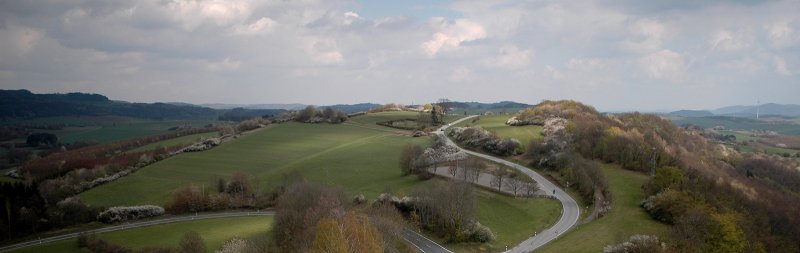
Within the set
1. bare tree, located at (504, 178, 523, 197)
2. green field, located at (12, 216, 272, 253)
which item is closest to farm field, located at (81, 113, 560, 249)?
bare tree, located at (504, 178, 523, 197)

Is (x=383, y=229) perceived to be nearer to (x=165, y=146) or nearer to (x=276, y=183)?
(x=276, y=183)

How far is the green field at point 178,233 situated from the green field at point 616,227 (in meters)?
39.0

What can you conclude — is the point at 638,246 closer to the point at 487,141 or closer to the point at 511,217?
the point at 511,217

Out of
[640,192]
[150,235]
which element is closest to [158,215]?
[150,235]

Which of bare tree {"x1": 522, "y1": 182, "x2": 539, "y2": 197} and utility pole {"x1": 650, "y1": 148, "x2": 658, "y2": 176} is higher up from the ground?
utility pole {"x1": 650, "y1": 148, "x2": 658, "y2": 176}

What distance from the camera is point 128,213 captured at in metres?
80.7

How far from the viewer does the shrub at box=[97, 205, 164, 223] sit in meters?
79.8

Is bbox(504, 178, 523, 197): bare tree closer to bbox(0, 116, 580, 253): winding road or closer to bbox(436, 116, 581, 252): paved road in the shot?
bbox(436, 116, 581, 252): paved road

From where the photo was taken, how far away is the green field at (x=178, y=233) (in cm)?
6269

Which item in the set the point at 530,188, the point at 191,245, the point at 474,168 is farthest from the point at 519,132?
the point at 191,245

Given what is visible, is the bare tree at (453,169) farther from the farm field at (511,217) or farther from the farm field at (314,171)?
the farm field at (511,217)

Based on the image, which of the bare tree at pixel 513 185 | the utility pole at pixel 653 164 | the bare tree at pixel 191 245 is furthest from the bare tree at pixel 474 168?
the bare tree at pixel 191 245

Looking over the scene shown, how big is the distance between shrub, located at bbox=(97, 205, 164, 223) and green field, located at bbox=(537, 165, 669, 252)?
64.6 m

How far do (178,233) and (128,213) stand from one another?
19.1 m
